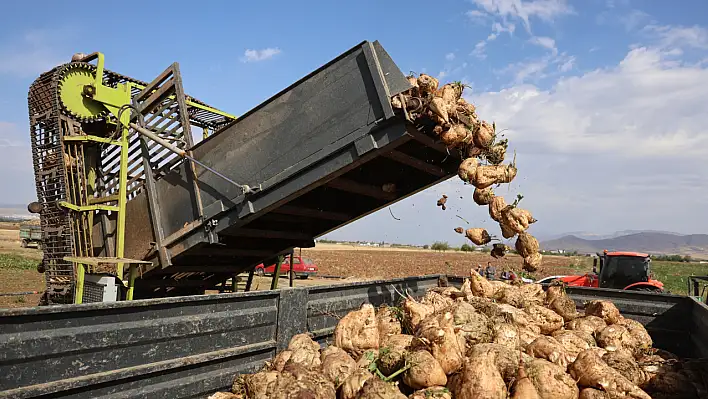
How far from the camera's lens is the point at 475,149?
4.63 metres

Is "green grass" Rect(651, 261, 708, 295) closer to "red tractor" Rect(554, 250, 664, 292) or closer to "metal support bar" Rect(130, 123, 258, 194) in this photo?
"red tractor" Rect(554, 250, 664, 292)

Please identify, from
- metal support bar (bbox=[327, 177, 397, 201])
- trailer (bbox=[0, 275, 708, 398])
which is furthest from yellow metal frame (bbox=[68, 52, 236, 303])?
metal support bar (bbox=[327, 177, 397, 201])

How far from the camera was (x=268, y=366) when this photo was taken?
3365 millimetres

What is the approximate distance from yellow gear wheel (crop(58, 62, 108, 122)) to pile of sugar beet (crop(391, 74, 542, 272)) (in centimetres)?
345

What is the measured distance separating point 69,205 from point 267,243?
208cm

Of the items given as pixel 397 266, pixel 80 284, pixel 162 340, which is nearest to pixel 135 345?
pixel 162 340

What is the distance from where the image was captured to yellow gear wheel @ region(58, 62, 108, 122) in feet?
17.1

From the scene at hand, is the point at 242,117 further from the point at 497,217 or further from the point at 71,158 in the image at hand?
the point at 497,217

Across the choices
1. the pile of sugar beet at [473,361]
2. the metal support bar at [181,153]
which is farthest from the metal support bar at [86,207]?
the pile of sugar beet at [473,361]

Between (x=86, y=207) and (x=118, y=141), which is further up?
(x=118, y=141)

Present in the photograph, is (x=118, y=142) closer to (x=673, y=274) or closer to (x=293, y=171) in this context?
(x=293, y=171)

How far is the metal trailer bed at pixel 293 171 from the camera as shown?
4.07 metres

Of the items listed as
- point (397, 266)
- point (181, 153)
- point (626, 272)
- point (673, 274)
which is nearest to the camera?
point (181, 153)

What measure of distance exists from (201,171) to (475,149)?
254 centimetres
